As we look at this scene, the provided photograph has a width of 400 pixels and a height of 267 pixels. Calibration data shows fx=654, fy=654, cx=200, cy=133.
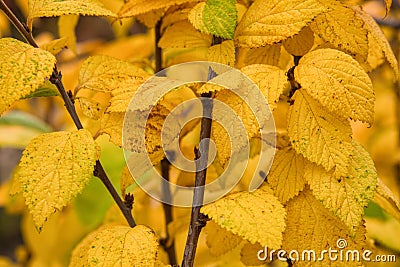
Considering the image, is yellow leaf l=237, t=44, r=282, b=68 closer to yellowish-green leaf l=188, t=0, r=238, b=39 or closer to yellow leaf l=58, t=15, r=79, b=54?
yellowish-green leaf l=188, t=0, r=238, b=39

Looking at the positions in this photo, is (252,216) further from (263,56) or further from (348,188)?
(263,56)

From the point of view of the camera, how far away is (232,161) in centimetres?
86

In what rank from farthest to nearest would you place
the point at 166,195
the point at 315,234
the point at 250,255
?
the point at 166,195 < the point at 250,255 < the point at 315,234

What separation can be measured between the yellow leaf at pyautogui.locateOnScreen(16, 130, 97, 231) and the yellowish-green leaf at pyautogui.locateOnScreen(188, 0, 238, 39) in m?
0.18

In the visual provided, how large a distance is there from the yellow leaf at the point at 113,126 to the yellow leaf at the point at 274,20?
0.57 feet

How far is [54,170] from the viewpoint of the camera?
2.29 feet

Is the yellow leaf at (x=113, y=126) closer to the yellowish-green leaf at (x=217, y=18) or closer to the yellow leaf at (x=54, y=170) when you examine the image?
the yellow leaf at (x=54, y=170)

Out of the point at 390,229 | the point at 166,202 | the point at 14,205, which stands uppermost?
the point at 166,202

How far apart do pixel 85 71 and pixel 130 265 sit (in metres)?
0.28

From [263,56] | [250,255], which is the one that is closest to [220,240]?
[250,255]

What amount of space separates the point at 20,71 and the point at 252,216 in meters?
0.29

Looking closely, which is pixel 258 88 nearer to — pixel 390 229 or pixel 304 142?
pixel 304 142

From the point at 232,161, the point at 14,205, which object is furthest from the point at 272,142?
the point at 14,205

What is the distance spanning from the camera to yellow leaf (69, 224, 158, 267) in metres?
0.70
